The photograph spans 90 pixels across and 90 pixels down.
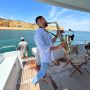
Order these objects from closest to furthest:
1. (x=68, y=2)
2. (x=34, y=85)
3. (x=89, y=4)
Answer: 1. (x=34, y=85)
2. (x=68, y=2)
3. (x=89, y=4)

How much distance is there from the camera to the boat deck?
2.63m

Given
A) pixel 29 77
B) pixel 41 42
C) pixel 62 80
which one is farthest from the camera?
pixel 29 77

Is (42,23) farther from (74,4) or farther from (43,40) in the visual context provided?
(74,4)

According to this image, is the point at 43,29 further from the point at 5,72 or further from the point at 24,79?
the point at 24,79

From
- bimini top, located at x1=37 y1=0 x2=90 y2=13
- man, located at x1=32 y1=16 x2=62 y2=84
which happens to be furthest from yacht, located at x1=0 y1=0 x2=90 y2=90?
man, located at x1=32 y1=16 x2=62 y2=84

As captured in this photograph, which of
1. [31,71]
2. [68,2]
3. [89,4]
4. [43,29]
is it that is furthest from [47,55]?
[89,4]

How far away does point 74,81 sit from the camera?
9.41 ft

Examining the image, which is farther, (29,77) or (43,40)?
(29,77)

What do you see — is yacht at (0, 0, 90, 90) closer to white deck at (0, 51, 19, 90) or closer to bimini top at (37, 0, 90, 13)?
white deck at (0, 51, 19, 90)

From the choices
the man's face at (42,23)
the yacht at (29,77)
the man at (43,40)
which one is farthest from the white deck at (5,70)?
the man's face at (42,23)

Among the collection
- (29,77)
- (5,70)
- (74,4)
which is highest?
(74,4)

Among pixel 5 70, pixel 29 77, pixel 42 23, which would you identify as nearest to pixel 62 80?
pixel 29 77

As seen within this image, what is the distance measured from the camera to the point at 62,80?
2.93 metres

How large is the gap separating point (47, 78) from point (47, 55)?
673 mm
